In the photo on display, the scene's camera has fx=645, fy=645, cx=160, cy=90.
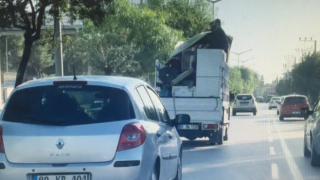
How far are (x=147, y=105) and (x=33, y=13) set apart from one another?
10331mm

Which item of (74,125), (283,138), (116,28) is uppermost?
(116,28)

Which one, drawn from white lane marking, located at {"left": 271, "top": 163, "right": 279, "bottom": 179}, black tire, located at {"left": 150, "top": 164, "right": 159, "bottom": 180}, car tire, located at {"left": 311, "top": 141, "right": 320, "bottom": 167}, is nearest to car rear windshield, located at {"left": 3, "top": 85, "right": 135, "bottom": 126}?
black tire, located at {"left": 150, "top": 164, "right": 159, "bottom": 180}

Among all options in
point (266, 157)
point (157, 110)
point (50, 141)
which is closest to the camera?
point (50, 141)

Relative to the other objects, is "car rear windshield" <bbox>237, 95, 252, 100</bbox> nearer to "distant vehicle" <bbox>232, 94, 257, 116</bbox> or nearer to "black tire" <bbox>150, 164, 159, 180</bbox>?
"distant vehicle" <bbox>232, 94, 257, 116</bbox>

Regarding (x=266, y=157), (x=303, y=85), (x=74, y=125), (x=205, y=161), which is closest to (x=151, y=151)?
(x=74, y=125)

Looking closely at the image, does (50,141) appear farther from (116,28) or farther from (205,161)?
(116,28)

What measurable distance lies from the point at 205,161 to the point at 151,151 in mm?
7375

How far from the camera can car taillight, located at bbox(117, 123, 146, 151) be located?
628 cm

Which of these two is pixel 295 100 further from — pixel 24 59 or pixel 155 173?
pixel 155 173

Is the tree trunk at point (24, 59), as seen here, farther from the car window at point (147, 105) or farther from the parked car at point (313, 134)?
the car window at point (147, 105)

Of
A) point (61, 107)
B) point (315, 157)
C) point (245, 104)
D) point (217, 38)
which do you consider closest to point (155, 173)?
point (61, 107)

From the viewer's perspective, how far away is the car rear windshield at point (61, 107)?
6344 millimetres

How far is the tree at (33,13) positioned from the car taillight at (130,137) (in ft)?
35.4

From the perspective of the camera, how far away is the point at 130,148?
6281 mm
